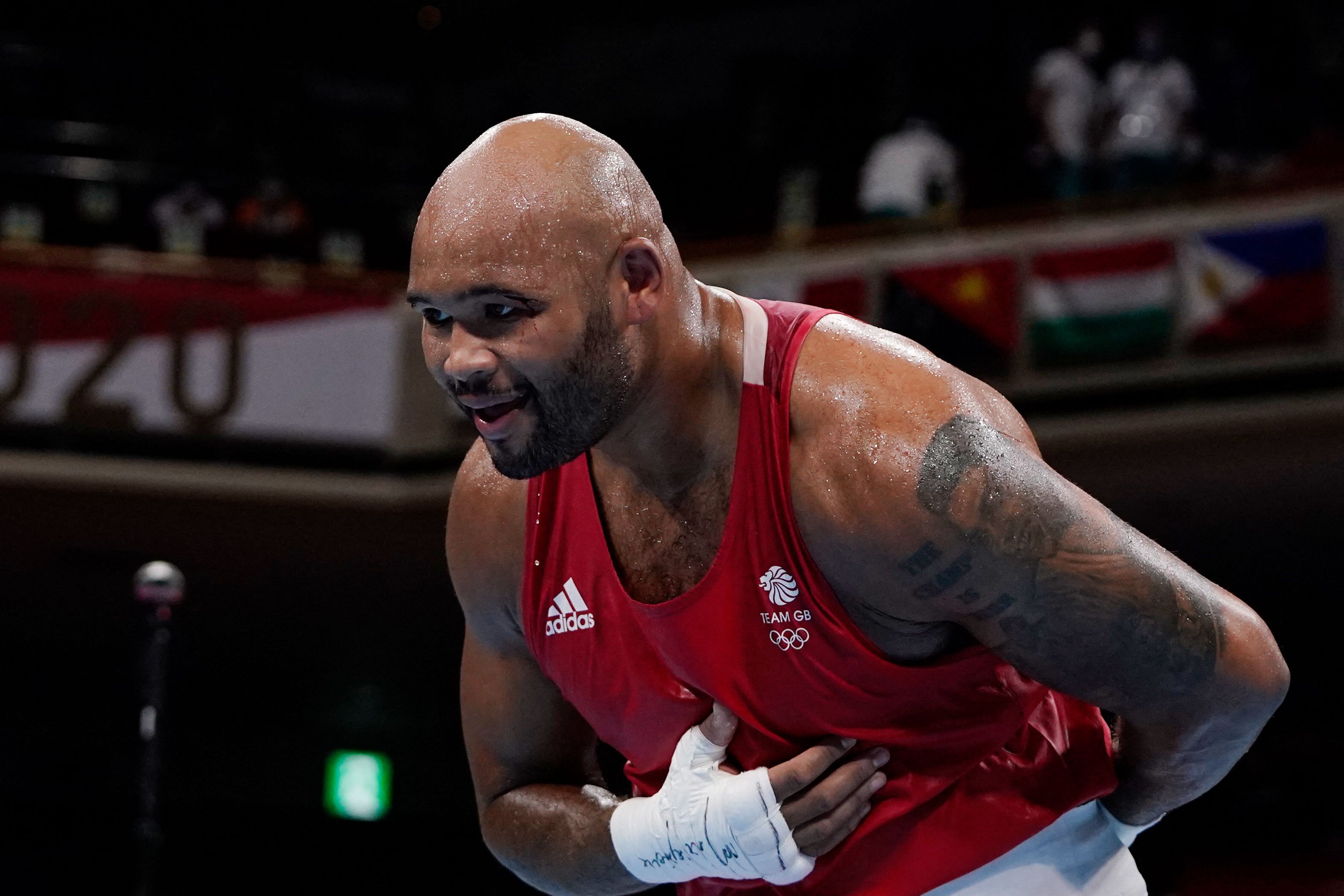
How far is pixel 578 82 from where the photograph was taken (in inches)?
476

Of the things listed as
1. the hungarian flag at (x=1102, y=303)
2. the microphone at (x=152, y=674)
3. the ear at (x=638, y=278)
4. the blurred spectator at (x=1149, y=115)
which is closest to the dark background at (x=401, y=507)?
the hungarian flag at (x=1102, y=303)

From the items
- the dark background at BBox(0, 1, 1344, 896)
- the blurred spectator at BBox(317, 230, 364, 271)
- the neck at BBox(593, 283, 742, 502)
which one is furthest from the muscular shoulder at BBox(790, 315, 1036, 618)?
the blurred spectator at BBox(317, 230, 364, 271)

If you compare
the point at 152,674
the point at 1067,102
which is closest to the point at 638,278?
the point at 152,674

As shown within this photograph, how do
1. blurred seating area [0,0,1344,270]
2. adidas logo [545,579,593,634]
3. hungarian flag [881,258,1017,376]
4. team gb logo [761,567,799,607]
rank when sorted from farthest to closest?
blurred seating area [0,0,1344,270] < hungarian flag [881,258,1017,376] < adidas logo [545,579,593,634] < team gb logo [761,567,799,607]

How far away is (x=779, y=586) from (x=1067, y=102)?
6475 millimetres

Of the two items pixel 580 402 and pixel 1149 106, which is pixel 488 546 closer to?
pixel 580 402

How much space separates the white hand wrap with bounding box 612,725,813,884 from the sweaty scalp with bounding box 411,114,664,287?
0.69 metres

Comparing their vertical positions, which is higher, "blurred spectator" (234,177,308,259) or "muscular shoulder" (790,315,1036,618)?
"muscular shoulder" (790,315,1036,618)

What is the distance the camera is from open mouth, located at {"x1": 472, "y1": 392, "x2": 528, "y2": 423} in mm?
1822

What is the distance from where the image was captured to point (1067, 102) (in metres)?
7.75

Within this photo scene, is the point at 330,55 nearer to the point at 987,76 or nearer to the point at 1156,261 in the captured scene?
the point at 987,76

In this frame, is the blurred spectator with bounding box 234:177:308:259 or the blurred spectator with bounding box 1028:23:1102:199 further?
the blurred spectator with bounding box 234:177:308:259

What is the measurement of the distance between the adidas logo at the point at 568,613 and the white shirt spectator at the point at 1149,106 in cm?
584

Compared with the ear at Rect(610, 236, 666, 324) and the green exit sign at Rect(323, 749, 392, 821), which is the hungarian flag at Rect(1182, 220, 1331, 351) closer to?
the ear at Rect(610, 236, 666, 324)
